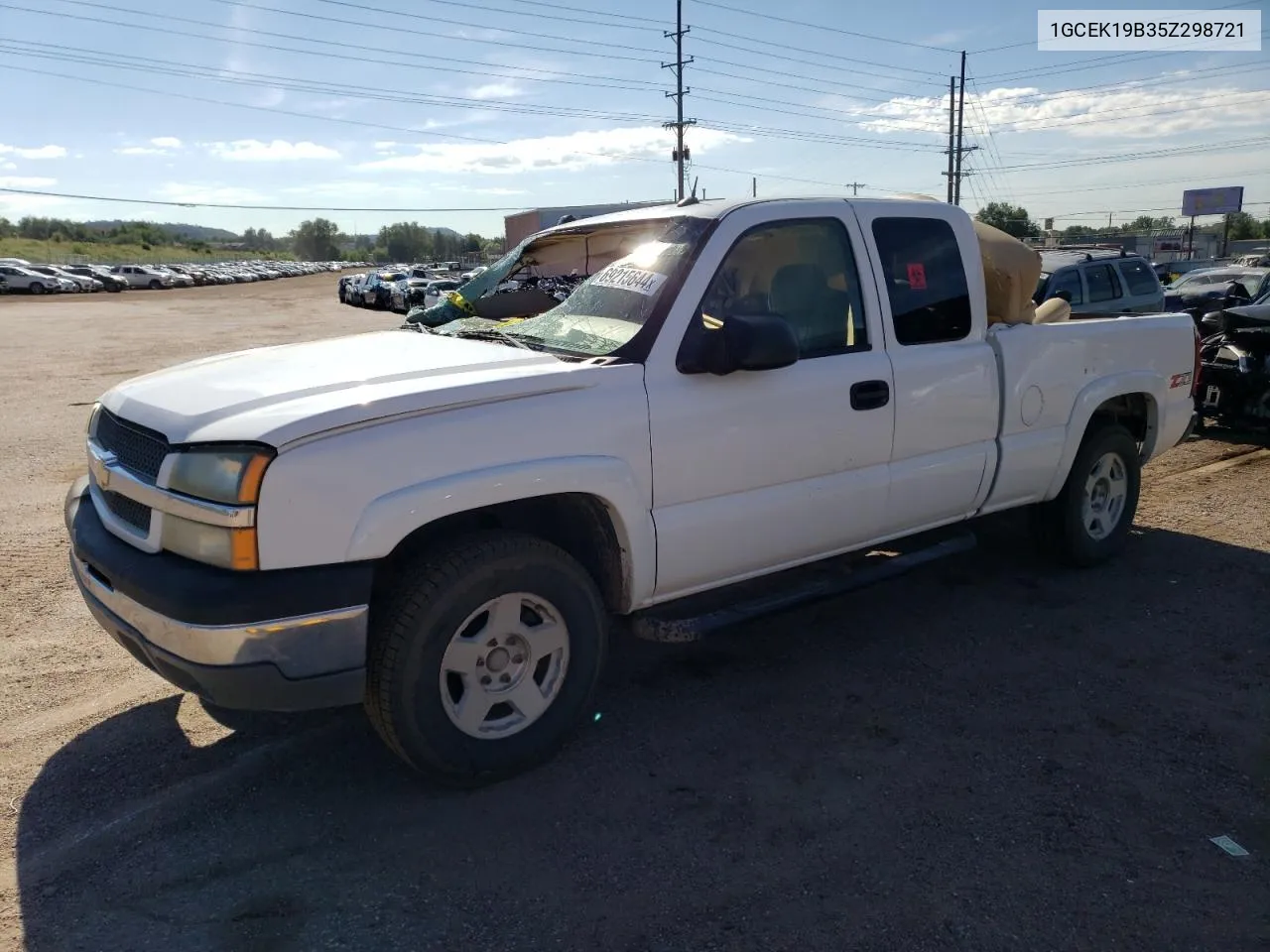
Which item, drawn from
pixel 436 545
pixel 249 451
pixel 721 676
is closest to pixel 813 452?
pixel 721 676

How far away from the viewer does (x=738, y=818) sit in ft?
10.3

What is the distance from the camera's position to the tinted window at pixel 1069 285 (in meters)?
12.2

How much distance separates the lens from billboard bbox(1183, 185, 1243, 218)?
68.7 metres

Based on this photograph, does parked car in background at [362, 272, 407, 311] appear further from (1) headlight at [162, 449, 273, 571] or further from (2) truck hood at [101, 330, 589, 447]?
(1) headlight at [162, 449, 273, 571]

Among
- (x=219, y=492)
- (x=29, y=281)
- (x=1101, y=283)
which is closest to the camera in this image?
(x=219, y=492)

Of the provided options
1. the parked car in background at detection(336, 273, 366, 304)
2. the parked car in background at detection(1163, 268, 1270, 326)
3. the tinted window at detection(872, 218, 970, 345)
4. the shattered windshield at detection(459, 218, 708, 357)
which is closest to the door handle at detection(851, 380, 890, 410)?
the tinted window at detection(872, 218, 970, 345)

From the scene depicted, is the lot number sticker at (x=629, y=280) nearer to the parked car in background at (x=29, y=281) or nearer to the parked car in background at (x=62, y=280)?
the parked car in background at (x=29, y=281)

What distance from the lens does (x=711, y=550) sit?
12.1 ft

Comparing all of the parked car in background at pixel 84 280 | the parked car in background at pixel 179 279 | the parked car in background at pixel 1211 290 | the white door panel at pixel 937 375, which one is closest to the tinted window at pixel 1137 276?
the parked car in background at pixel 1211 290

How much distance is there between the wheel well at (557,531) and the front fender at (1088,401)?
110 inches

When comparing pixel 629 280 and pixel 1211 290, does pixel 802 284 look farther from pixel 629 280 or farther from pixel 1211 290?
pixel 1211 290

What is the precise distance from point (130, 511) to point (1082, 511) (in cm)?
480

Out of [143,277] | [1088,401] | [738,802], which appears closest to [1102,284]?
[1088,401]

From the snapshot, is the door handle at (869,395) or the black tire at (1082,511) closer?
the door handle at (869,395)
